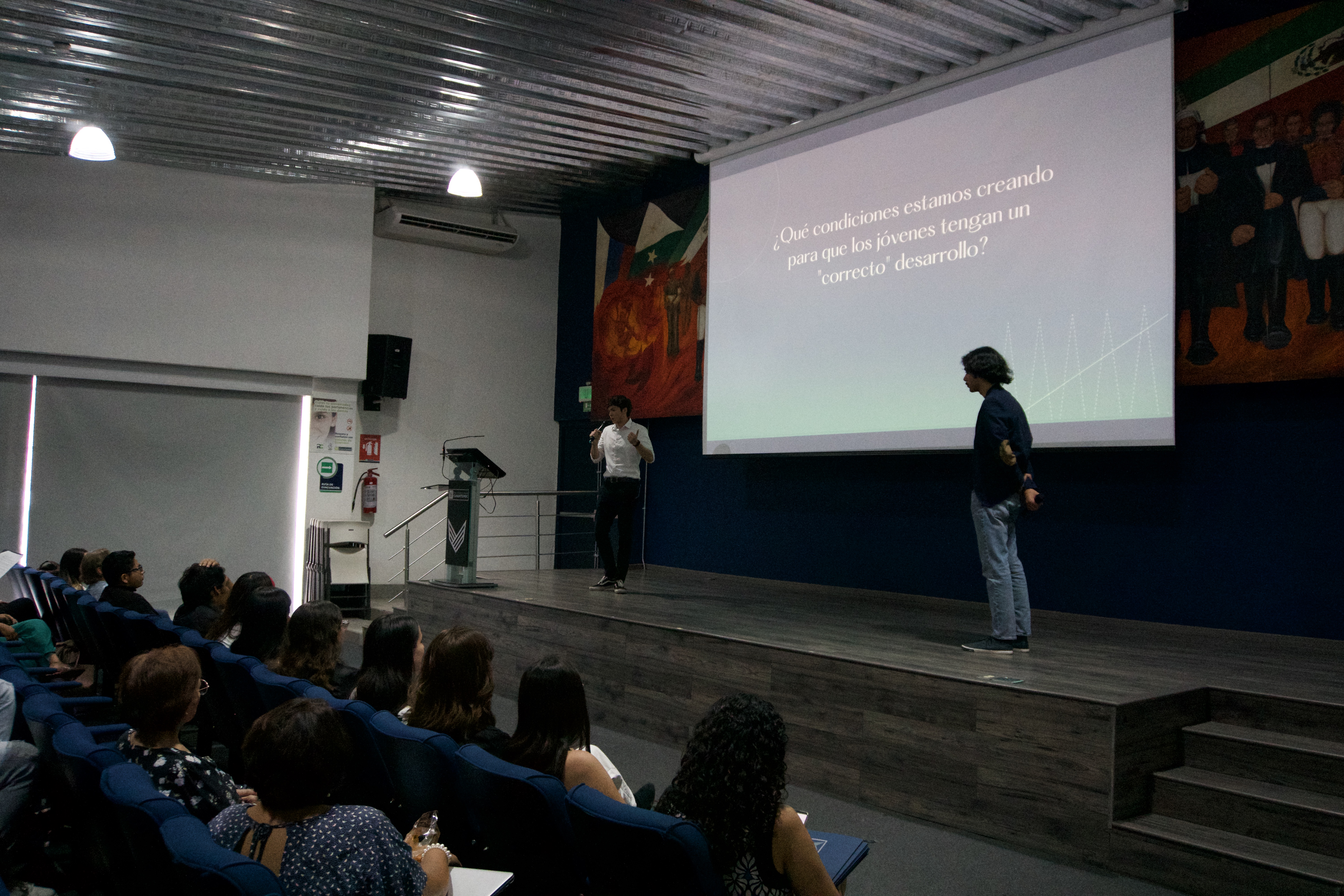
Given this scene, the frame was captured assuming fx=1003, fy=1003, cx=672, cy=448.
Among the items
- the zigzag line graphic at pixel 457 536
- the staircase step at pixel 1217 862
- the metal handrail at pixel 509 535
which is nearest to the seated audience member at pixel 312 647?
the staircase step at pixel 1217 862

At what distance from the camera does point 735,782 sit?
1859 mm

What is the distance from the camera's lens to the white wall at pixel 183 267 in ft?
25.0

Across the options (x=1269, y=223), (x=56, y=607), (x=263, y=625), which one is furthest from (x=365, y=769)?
(x=1269, y=223)

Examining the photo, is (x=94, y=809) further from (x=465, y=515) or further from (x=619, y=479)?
(x=465, y=515)

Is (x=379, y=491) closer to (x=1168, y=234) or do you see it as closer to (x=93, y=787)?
(x=1168, y=234)

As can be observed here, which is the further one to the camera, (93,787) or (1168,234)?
(1168,234)

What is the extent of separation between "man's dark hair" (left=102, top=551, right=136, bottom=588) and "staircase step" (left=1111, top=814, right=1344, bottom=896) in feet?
15.2

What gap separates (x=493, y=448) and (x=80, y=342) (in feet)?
11.8

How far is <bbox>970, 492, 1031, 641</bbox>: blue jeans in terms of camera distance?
4438 mm

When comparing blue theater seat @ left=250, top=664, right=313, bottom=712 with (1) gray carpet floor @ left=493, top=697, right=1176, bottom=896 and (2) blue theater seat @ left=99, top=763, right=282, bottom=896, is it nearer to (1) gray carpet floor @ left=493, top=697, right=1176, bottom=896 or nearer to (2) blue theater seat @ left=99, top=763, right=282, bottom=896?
(2) blue theater seat @ left=99, top=763, right=282, bottom=896

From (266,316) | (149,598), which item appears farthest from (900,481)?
(149,598)

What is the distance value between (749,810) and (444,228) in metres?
8.26

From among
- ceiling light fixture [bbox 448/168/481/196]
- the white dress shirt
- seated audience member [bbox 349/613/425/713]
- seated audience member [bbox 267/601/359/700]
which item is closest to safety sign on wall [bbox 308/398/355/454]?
ceiling light fixture [bbox 448/168/481/196]

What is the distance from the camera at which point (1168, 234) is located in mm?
4941
